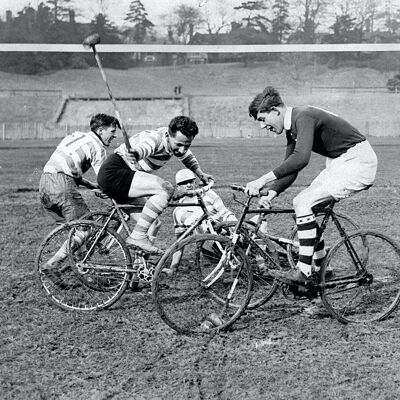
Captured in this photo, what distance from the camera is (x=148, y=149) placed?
6.39 m

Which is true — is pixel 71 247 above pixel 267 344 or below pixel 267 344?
above

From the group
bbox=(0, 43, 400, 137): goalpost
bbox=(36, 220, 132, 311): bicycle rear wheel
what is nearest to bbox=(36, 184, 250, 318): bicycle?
bbox=(36, 220, 132, 311): bicycle rear wheel

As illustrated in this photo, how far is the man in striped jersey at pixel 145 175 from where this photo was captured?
6.21m

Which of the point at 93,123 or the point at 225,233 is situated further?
the point at 93,123

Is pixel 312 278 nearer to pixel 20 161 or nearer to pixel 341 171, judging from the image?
pixel 341 171

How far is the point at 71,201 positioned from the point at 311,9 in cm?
7710

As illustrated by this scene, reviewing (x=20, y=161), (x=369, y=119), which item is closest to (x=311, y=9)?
(x=369, y=119)

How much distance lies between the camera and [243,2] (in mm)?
74625

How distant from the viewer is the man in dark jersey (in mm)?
5660

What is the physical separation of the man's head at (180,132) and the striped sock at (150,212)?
57 centimetres

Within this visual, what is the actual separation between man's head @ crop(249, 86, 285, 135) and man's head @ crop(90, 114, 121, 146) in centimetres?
193

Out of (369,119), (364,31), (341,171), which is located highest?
(364,31)

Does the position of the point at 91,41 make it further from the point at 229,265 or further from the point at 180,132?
the point at 229,265

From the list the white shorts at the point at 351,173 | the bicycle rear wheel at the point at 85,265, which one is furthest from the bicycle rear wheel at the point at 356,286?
the bicycle rear wheel at the point at 85,265
